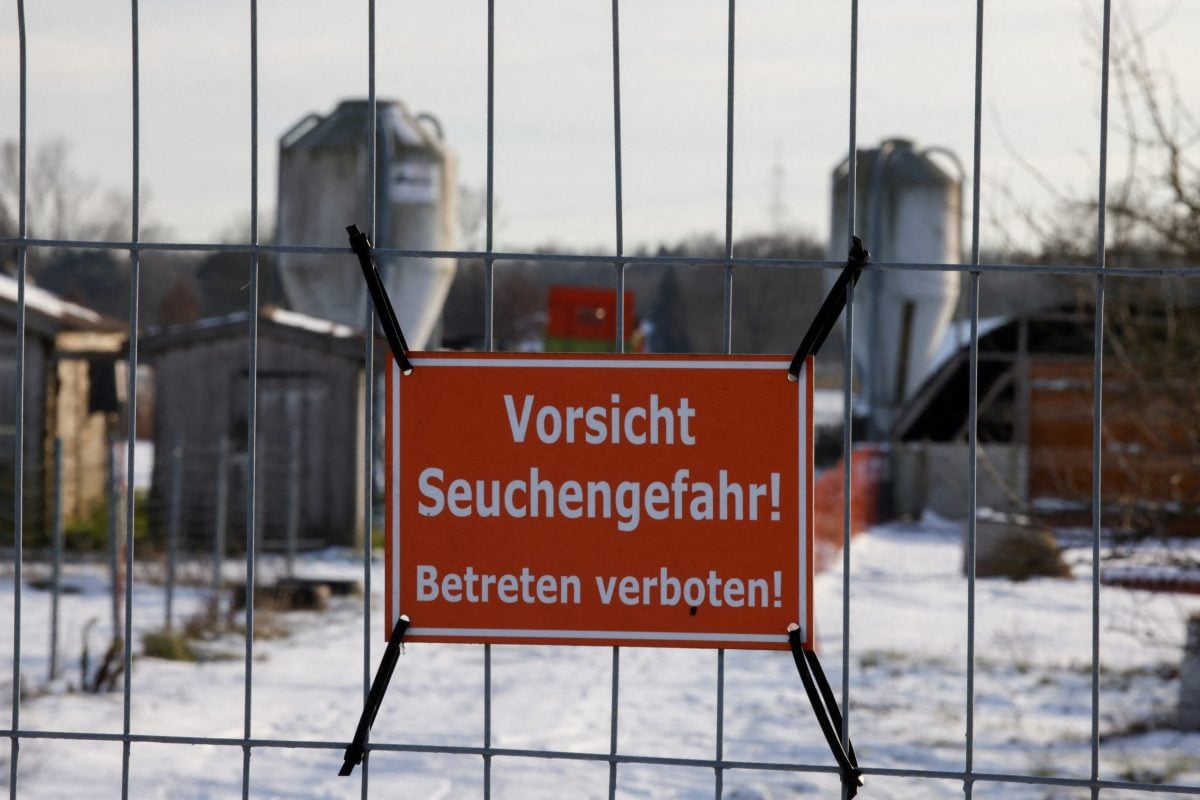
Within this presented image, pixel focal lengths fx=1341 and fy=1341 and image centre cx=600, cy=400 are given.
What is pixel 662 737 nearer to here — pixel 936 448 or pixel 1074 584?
pixel 1074 584

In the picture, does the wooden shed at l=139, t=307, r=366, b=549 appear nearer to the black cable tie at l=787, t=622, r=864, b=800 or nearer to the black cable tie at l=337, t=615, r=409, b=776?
the black cable tie at l=337, t=615, r=409, b=776

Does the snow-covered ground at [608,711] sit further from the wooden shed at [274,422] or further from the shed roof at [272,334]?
the shed roof at [272,334]

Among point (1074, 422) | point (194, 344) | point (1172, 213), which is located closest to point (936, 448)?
point (1074, 422)

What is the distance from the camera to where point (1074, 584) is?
50.7 feet

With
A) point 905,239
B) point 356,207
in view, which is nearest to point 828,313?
point 356,207

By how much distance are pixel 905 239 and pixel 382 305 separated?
10927 mm

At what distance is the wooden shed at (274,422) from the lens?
697 inches

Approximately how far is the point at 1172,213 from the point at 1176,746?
3093 millimetres

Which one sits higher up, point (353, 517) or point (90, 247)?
point (90, 247)

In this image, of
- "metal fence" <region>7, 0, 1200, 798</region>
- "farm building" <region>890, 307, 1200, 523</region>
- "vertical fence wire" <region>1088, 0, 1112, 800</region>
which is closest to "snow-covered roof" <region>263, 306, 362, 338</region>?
"farm building" <region>890, 307, 1200, 523</region>

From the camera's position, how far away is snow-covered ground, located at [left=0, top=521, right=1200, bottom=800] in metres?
6.65

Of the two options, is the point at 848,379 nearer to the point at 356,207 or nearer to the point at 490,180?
the point at 490,180

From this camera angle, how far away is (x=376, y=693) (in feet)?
8.36

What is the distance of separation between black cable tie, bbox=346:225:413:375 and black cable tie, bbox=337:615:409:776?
0.48 m
